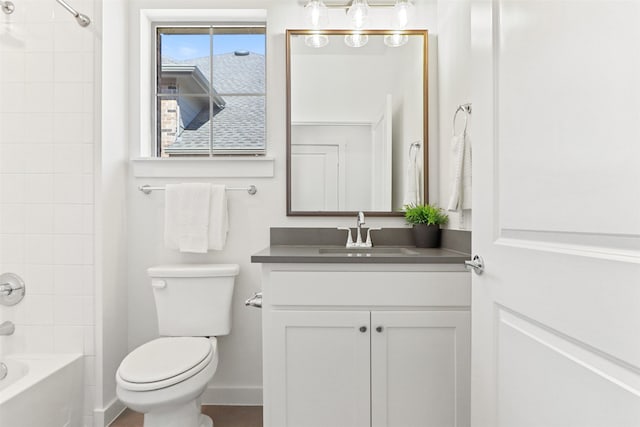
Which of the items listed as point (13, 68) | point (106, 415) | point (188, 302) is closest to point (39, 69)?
point (13, 68)

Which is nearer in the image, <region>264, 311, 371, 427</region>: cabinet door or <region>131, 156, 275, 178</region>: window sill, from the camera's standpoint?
<region>264, 311, 371, 427</region>: cabinet door

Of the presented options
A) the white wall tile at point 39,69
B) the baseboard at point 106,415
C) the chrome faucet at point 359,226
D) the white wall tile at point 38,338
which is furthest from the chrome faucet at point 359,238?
the white wall tile at point 39,69

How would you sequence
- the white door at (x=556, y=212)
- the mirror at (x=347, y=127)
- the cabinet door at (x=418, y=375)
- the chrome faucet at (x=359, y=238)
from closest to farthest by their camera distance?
the white door at (x=556, y=212), the cabinet door at (x=418, y=375), the chrome faucet at (x=359, y=238), the mirror at (x=347, y=127)

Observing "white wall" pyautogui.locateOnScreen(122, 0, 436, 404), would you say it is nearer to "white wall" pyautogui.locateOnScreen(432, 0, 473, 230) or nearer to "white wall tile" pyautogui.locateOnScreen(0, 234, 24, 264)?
"white wall" pyautogui.locateOnScreen(432, 0, 473, 230)

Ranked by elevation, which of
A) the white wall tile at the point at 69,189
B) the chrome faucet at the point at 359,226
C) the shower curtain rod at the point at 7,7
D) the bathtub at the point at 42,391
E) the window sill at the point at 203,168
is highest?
the shower curtain rod at the point at 7,7

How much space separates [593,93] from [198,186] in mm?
1781

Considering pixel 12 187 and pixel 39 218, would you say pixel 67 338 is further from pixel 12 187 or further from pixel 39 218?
pixel 12 187

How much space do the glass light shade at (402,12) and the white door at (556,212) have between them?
0.95 m

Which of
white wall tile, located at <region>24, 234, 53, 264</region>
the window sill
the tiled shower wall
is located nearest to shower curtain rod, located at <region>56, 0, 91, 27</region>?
the tiled shower wall

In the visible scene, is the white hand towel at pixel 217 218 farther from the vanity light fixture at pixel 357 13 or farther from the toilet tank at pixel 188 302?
the vanity light fixture at pixel 357 13

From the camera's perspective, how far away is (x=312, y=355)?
1.61 metres

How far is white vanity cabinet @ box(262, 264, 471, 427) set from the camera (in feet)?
5.28

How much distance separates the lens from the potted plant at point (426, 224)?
2033 millimetres

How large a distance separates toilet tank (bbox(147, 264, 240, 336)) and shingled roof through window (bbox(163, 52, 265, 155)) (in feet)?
2.46
